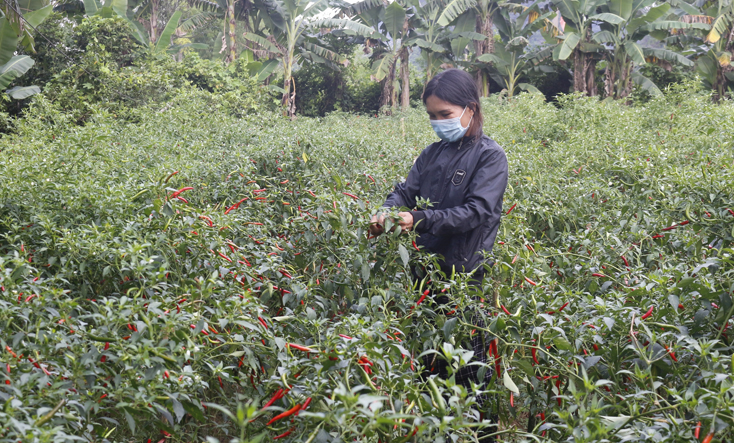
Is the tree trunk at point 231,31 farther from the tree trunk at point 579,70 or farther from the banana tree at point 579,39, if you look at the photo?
the tree trunk at point 579,70

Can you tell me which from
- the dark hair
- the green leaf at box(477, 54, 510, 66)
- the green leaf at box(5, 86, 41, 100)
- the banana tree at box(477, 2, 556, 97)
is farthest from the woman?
the green leaf at box(477, 54, 510, 66)

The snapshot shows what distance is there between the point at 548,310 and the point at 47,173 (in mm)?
2879

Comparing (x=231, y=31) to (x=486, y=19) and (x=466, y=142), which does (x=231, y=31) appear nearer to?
(x=486, y=19)

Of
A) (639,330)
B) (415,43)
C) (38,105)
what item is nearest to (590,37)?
(415,43)

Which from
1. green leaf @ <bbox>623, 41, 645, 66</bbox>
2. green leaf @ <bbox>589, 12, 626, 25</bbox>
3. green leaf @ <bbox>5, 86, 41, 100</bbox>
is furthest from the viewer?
green leaf @ <bbox>623, 41, 645, 66</bbox>

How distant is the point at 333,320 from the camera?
7.45ft

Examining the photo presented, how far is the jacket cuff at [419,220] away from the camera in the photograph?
2.09 metres

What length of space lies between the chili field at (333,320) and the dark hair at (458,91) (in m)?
0.54

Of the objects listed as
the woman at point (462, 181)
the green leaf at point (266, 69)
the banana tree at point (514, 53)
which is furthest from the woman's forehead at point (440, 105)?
the banana tree at point (514, 53)

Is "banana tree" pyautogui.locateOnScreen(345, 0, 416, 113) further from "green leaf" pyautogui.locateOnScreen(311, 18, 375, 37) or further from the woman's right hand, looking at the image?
the woman's right hand

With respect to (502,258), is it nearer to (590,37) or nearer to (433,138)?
(433,138)

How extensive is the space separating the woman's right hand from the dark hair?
0.78 meters

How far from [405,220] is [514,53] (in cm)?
1788

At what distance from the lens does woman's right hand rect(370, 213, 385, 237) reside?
192cm
